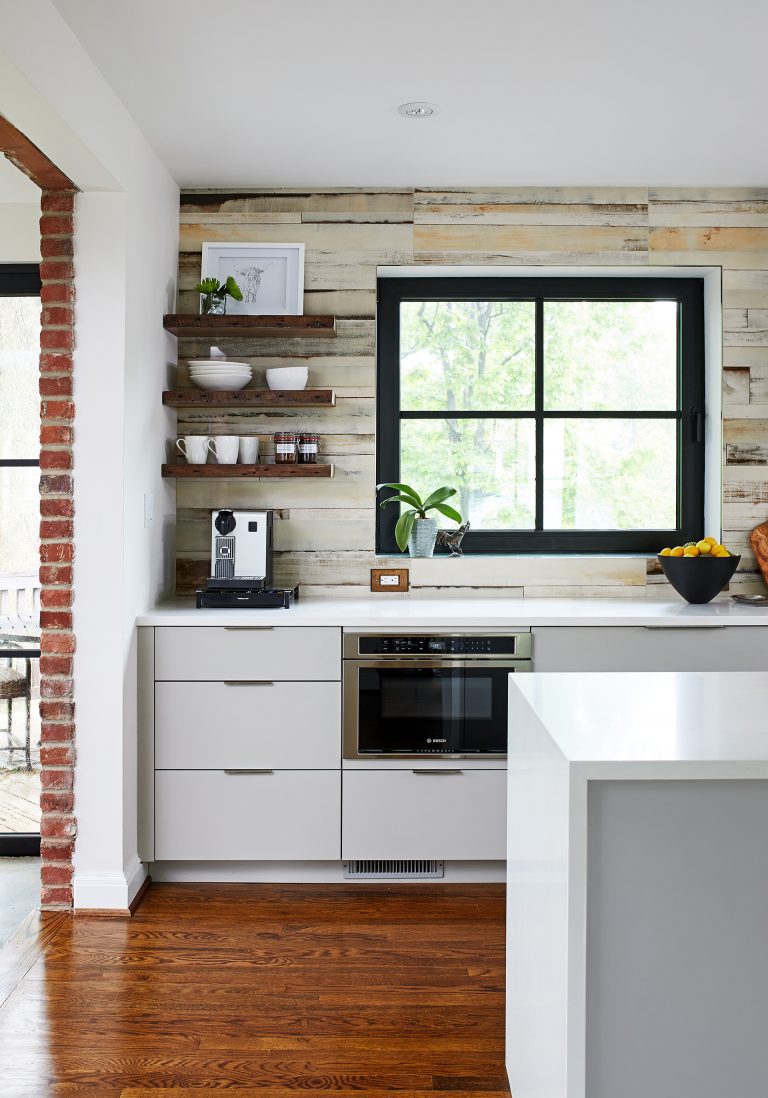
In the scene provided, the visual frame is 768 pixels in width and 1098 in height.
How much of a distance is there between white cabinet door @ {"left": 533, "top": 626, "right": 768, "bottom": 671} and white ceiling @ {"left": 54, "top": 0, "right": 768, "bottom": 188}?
170 centimetres

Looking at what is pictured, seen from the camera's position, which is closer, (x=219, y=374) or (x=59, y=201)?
(x=59, y=201)

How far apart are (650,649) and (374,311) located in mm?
1712

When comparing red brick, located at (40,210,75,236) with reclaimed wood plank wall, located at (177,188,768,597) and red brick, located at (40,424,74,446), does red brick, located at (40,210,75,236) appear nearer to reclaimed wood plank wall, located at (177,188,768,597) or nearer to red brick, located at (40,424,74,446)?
red brick, located at (40,424,74,446)

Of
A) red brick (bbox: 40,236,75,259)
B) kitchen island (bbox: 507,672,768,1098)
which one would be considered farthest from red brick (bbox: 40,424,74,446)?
kitchen island (bbox: 507,672,768,1098)

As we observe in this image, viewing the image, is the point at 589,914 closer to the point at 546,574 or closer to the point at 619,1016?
the point at 619,1016

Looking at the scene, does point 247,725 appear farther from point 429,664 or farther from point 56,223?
point 56,223

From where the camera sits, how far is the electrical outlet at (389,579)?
147 inches

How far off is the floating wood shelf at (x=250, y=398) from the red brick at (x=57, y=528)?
72cm

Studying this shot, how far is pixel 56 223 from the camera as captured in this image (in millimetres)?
2918

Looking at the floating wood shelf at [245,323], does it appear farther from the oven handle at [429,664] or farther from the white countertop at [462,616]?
the oven handle at [429,664]

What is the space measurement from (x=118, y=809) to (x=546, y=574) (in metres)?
1.86

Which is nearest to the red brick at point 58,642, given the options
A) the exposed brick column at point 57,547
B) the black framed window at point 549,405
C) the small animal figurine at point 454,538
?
the exposed brick column at point 57,547

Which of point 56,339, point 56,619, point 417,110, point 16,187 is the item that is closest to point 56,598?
point 56,619

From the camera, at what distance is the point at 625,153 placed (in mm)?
3332
